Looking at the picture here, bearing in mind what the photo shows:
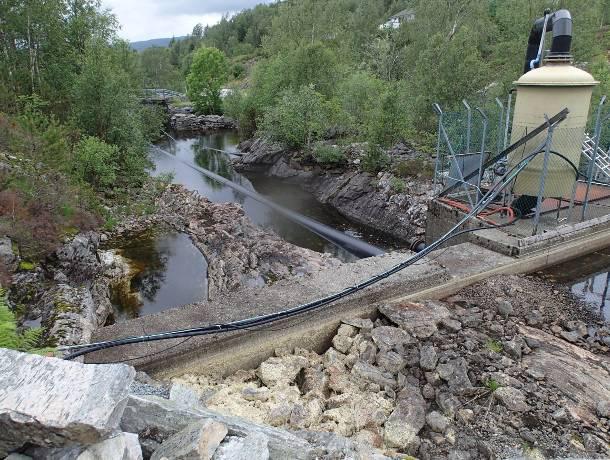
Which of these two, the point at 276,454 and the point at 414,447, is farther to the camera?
the point at 414,447

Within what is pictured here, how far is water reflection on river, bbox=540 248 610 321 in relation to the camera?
8.24m

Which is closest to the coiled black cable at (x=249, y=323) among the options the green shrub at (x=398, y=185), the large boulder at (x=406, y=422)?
the large boulder at (x=406, y=422)

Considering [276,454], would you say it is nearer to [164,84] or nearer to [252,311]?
[252,311]

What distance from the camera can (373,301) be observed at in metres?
7.03

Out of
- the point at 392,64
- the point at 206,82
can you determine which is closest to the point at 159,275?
the point at 392,64

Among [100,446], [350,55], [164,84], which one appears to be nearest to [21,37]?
[100,446]

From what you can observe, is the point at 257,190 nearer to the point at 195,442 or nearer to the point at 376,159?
the point at 376,159

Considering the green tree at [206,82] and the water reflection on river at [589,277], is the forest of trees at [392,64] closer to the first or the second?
the green tree at [206,82]

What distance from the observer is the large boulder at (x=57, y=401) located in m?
2.60

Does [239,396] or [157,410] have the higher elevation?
[157,410]

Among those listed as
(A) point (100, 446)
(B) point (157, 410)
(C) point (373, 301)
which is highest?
(A) point (100, 446)

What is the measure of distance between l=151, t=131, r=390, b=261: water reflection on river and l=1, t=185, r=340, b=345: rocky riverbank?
1557 millimetres

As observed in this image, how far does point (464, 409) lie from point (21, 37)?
2589 centimetres

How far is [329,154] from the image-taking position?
84.2ft
